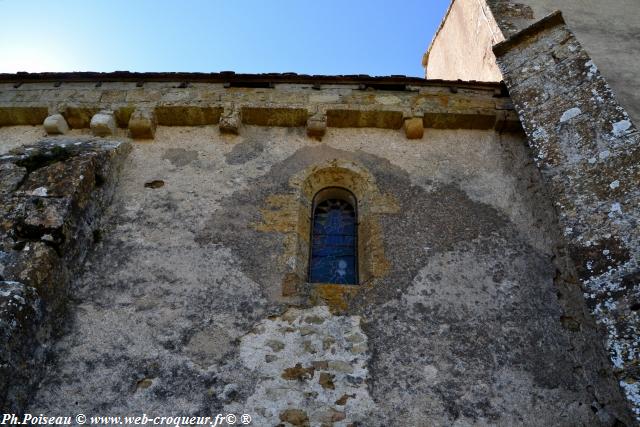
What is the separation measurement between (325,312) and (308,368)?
19.7 inches

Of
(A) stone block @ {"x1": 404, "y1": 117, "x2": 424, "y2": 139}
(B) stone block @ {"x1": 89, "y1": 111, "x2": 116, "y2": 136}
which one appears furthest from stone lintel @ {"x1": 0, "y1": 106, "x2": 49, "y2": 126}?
(A) stone block @ {"x1": 404, "y1": 117, "x2": 424, "y2": 139}

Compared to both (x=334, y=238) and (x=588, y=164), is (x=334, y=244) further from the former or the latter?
(x=588, y=164)

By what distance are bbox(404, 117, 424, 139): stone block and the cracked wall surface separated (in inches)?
12.0

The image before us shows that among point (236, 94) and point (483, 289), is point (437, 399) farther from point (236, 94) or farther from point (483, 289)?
point (236, 94)

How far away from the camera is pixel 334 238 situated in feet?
16.7

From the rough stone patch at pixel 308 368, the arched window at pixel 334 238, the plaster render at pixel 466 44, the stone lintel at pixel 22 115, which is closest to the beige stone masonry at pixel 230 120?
the arched window at pixel 334 238

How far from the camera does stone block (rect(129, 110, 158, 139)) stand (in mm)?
5707

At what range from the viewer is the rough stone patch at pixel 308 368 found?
3580 millimetres

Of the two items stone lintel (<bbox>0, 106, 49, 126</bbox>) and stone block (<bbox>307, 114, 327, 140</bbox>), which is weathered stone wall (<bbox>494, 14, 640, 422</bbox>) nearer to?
stone block (<bbox>307, 114, 327, 140</bbox>)

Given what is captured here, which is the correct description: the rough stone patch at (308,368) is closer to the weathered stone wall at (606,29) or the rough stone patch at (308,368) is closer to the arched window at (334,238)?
the arched window at (334,238)

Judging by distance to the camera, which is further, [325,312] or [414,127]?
[414,127]

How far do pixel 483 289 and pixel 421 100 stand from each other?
2466mm

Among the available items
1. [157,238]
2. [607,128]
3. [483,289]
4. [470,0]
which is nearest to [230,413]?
[157,238]

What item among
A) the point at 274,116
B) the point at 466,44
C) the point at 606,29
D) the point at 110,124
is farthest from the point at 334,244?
the point at 466,44
